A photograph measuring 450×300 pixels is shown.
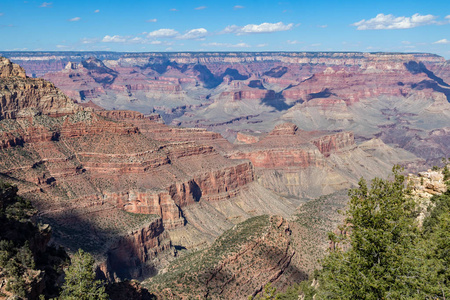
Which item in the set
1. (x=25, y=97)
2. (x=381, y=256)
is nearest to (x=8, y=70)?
(x=25, y=97)

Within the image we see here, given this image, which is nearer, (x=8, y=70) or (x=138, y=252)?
(x=138, y=252)

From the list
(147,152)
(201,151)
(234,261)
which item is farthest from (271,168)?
(234,261)

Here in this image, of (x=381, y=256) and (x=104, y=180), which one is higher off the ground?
(x=381, y=256)

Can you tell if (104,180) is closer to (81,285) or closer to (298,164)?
(81,285)

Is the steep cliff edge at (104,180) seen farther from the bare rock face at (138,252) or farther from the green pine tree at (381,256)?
the green pine tree at (381,256)

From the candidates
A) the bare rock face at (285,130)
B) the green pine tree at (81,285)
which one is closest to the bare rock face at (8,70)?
the green pine tree at (81,285)

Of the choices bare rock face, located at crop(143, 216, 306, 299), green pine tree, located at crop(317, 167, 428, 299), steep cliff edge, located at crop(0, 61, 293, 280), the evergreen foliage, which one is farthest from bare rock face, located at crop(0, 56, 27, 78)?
green pine tree, located at crop(317, 167, 428, 299)

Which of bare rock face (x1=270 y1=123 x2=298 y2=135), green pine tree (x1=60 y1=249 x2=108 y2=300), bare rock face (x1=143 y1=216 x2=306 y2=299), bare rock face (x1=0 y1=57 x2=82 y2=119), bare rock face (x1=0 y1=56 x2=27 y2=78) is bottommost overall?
bare rock face (x1=270 y1=123 x2=298 y2=135)

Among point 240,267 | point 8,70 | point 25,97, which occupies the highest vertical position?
point 8,70

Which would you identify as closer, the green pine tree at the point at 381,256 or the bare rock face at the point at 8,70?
the green pine tree at the point at 381,256

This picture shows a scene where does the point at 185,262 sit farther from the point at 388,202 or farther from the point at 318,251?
the point at 388,202

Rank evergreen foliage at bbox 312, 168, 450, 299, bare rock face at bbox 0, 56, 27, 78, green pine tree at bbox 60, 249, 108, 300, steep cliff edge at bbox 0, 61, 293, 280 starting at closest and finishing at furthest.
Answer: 1. evergreen foliage at bbox 312, 168, 450, 299
2. green pine tree at bbox 60, 249, 108, 300
3. steep cliff edge at bbox 0, 61, 293, 280
4. bare rock face at bbox 0, 56, 27, 78

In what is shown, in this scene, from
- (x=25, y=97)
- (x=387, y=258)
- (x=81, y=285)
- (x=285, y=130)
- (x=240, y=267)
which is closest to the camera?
(x=387, y=258)

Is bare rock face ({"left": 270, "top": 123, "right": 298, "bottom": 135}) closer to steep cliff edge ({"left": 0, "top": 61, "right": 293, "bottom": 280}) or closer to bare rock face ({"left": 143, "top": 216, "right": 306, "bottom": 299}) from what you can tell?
steep cliff edge ({"left": 0, "top": 61, "right": 293, "bottom": 280})
